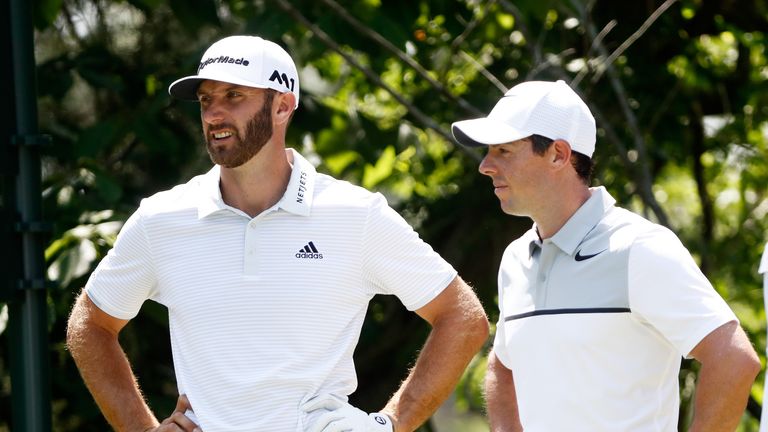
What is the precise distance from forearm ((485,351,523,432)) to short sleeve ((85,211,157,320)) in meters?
0.94

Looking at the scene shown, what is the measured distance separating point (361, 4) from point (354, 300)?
3.14 m

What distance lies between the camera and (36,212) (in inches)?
171

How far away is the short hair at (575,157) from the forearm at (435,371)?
20.1 inches

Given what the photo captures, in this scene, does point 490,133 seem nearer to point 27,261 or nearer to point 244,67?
point 244,67

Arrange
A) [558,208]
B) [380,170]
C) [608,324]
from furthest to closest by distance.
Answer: [380,170] < [558,208] < [608,324]

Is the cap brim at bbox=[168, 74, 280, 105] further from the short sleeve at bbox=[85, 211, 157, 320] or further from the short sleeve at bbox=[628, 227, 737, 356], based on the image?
the short sleeve at bbox=[628, 227, 737, 356]

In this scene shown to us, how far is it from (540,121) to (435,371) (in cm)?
73

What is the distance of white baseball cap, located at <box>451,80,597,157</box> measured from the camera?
3.41 metres

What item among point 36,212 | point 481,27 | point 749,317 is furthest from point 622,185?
point 36,212

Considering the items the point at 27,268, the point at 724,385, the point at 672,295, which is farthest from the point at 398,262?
the point at 27,268

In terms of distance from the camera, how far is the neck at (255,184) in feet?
11.9

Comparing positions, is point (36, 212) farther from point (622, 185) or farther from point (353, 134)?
point (622, 185)

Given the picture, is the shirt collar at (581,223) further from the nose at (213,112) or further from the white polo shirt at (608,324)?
the nose at (213,112)

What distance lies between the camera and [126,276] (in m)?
3.68
